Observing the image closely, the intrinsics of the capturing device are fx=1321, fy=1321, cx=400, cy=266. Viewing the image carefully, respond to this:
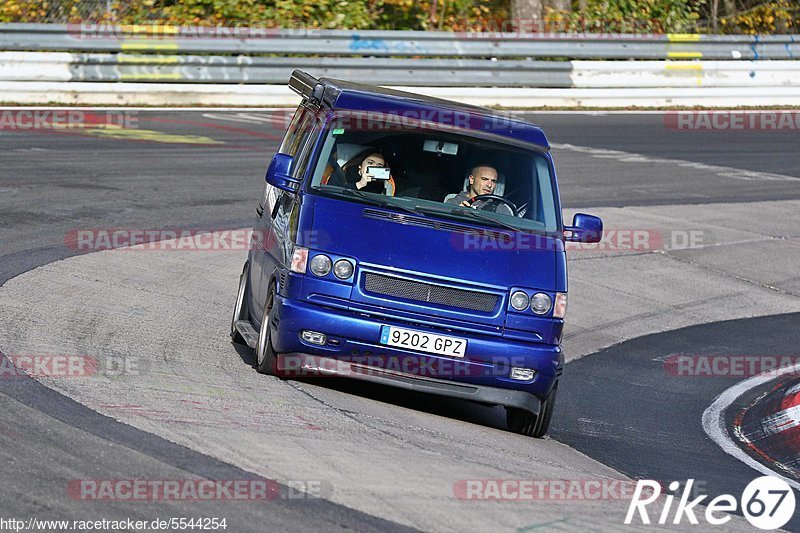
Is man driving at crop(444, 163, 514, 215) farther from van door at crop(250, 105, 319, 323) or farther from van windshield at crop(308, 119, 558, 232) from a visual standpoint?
van door at crop(250, 105, 319, 323)

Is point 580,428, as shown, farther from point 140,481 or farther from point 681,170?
point 681,170

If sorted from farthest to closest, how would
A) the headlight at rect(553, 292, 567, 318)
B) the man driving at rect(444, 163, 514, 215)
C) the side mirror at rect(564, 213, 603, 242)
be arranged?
the side mirror at rect(564, 213, 603, 242)
the man driving at rect(444, 163, 514, 215)
the headlight at rect(553, 292, 567, 318)

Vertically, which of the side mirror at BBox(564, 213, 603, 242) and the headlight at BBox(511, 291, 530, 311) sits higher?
the side mirror at BBox(564, 213, 603, 242)

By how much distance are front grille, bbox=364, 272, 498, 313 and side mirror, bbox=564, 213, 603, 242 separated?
1.21 metres

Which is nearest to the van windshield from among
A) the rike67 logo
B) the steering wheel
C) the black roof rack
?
the steering wheel

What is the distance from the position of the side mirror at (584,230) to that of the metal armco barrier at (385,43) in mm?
15260

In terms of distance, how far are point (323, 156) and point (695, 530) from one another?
376cm

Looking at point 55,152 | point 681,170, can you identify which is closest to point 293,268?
point 55,152

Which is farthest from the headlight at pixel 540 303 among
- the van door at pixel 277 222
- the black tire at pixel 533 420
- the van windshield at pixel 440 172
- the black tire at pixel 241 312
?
the black tire at pixel 241 312

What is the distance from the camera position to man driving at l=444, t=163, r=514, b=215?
907 cm

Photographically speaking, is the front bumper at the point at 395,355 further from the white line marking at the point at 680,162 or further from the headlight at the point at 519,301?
the white line marking at the point at 680,162

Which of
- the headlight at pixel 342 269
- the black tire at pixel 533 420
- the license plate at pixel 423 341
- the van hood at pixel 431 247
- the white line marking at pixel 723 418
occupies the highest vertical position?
the van hood at pixel 431 247

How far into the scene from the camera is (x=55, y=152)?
17828 mm

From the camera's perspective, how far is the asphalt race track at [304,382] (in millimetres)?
6301
